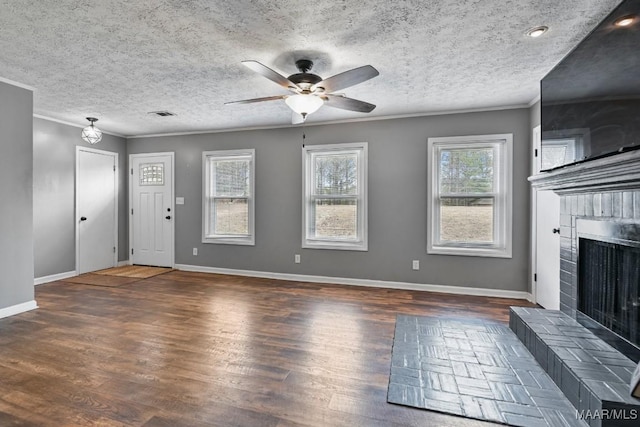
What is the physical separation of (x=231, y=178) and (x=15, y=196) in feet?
9.02

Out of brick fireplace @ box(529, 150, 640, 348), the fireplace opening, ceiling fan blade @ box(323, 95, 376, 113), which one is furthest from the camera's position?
ceiling fan blade @ box(323, 95, 376, 113)

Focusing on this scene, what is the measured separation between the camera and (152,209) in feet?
19.6

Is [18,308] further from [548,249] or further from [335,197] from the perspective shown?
[548,249]

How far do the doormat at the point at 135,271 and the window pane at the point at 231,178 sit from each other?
5.44 ft

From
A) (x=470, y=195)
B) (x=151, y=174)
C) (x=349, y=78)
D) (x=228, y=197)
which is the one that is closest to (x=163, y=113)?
(x=228, y=197)

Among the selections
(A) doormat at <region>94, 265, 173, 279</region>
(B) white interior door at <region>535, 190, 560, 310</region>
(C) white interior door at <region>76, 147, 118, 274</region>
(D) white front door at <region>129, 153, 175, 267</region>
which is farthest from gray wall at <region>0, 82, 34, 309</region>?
(B) white interior door at <region>535, 190, 560, 310</region>

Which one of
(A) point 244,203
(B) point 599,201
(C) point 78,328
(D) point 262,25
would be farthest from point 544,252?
(C) point 78,328

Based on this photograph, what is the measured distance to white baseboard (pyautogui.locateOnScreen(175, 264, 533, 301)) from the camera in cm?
422

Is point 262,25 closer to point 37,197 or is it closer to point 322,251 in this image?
point 322,251

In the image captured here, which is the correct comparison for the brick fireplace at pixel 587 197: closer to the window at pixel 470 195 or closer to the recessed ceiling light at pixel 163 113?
the window at pixel 470 195

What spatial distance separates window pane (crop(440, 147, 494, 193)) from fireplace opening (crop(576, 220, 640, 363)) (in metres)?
1.76

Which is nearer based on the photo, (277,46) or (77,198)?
(277,46)

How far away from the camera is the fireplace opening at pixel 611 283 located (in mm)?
2021

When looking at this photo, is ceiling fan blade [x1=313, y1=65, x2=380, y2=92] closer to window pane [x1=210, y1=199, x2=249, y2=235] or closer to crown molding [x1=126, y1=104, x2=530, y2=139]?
crown molding [x1=126, y1=104, x2=530, y2=139]
